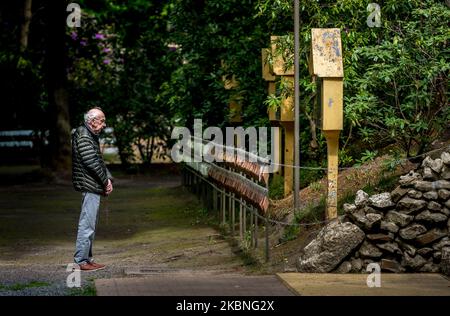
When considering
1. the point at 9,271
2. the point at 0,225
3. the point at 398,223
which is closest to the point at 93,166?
the point at 9,271

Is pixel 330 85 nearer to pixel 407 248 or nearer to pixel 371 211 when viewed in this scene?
pixel 371 211

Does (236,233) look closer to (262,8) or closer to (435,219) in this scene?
(262,8)

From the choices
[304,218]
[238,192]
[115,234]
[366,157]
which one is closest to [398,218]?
[366,157]

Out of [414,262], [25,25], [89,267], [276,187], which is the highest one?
[25,25]

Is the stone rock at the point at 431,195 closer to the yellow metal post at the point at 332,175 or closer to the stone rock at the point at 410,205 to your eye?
the stone rock at the point at 410,205

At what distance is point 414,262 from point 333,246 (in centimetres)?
80

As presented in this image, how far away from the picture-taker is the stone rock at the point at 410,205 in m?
11.5

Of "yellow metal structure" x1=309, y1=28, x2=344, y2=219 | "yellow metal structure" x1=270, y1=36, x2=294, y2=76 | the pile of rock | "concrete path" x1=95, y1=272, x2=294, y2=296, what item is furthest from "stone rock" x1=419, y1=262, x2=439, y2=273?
"yellow metal structure" x1=270, y1=36, x2=294, y2=76

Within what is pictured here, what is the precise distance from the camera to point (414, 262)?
11414 mm

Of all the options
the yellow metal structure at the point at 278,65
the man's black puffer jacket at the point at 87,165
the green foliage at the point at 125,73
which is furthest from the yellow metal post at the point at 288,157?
the green foliage at the point at 125,73

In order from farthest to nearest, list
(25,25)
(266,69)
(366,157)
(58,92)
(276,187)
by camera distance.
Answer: (25,25) < (58,92) < (276,187) < (266,69) < (366,157)

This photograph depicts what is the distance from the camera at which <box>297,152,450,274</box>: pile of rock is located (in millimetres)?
11406

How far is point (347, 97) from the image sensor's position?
13680 millimetres

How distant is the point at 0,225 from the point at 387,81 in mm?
6988
